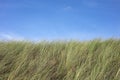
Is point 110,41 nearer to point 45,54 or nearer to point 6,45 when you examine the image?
point 45,54

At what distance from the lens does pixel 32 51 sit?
609 centimetres

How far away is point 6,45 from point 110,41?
10.0ft

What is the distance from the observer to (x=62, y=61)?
17.8 ft

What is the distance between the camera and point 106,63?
5.16 meters

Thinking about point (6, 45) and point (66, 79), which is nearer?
point (66, 79)

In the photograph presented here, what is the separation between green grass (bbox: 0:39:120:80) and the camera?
492cm

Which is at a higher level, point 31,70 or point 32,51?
point 32,51

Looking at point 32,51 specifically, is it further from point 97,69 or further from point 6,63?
point 97,69

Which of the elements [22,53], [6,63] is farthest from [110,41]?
[6,63]

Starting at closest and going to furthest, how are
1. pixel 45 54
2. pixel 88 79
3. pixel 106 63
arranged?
pixel 88 79 → pixel 106 63 → pixel 45 54

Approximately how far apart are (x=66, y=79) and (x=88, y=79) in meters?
0.48

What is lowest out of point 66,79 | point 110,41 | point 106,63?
point 66,79

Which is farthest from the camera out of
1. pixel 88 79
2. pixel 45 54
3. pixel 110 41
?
pixel 110 41

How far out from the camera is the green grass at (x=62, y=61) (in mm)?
4922
